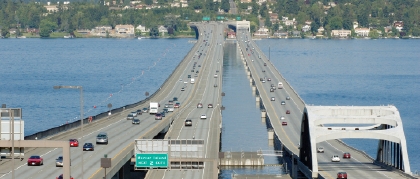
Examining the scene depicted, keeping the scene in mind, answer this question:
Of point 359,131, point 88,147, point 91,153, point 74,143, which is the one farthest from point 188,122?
point 91,153

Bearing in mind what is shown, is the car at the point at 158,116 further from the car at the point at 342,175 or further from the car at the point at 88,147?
the car at the point at 342,175

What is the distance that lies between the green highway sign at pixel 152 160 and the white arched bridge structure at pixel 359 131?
531 inches

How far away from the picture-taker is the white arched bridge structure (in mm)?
82688

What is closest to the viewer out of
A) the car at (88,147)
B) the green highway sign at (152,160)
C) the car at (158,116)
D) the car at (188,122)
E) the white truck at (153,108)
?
the green highway sign at (152,160)

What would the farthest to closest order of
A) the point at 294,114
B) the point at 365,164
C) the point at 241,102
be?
1. the point at 241,102
2. the point at 294,114
3. the point at 365,164

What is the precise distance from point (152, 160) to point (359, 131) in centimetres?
1869

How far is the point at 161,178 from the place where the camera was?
77.9m

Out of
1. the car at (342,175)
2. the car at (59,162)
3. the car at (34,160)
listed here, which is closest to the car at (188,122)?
the car at (342,175)

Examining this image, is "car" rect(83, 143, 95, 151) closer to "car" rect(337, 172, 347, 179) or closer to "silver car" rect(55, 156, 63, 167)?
"silver car" rect(55, 156, 63, 167)

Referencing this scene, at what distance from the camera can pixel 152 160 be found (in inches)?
2844

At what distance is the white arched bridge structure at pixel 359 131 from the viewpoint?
3255 inches

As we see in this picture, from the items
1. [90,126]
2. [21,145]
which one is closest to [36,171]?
[21,145]

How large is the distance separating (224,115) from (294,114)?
12614mm

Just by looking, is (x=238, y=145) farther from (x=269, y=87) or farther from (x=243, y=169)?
(x=269, y=87)
